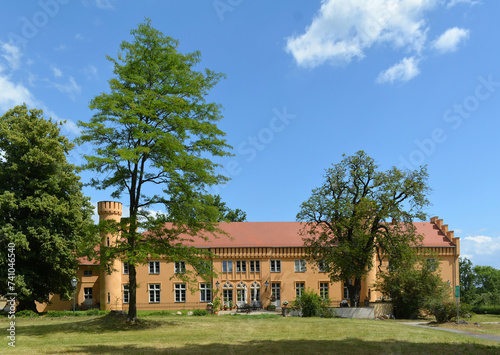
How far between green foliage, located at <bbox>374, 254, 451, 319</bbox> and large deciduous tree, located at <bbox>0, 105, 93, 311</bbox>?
23775 mm

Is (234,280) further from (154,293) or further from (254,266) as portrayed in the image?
(154,293)

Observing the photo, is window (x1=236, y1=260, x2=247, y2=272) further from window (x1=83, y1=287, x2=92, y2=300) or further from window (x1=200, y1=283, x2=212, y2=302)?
window (x1=83, y1=287, x2=92, y2=300)

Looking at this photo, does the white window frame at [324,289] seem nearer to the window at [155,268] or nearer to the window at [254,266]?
the window at [254,266]

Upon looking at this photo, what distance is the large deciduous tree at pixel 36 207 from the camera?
34.6 metres

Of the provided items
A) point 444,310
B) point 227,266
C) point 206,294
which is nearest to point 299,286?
point 227,266

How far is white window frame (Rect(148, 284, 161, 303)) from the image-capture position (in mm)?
44406

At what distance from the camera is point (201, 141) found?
24.1 metres

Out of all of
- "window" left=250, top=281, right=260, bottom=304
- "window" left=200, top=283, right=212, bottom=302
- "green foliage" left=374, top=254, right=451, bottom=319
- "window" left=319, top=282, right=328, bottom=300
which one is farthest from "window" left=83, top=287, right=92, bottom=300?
"green foliage" left=374, top=254, right=451, bottom=319

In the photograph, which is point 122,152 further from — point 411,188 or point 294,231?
point 294,231

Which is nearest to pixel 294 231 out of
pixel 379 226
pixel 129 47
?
pixel 379 226

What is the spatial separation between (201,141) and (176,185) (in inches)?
101

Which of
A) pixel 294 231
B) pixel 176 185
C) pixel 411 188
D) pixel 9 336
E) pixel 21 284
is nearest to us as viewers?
pixel 9 336

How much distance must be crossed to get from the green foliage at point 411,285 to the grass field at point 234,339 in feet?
44.1

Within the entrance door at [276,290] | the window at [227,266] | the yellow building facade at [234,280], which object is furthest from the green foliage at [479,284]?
the window at [227,266]
